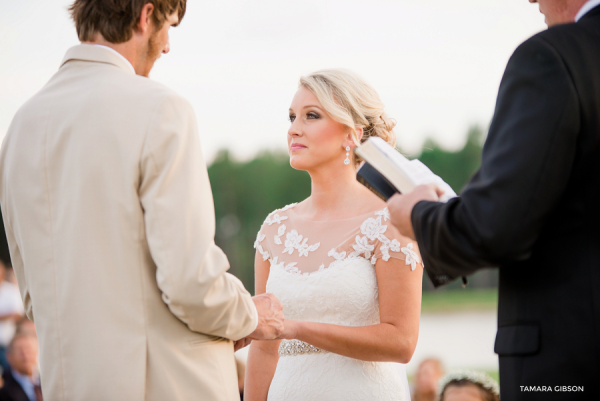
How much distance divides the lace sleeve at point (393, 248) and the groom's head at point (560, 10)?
1582mm

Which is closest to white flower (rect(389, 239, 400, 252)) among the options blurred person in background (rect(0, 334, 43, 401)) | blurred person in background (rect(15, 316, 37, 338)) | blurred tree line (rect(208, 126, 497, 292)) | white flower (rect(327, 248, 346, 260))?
white flower (rect(327, 248, 346, 260))

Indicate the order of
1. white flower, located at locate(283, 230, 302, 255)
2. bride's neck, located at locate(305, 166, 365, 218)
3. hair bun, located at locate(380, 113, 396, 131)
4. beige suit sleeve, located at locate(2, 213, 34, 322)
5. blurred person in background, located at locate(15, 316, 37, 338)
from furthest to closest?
blurred person in background, located at locate(15, 316, 37, 338) → hair bun, located at locate(380, 113, 396, 131) → bride's neck, located at locate(305, 166, 365, 218) → white flower, located at locate(283, 230, 302, 255) → beige suit sleeve, located at locate(2, 213, 34, 322)

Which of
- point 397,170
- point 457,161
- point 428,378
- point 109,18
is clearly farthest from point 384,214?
point 457,161

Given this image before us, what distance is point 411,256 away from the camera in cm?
336

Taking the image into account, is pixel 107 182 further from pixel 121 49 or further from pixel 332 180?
pixel 332 180

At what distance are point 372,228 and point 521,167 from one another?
1862mm

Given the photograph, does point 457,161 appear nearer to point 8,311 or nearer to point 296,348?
point 8,311

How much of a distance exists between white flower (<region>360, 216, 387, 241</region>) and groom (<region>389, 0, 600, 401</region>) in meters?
1.61

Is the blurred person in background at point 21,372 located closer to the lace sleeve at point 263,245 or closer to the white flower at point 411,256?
the lace sleeve at point 263,245

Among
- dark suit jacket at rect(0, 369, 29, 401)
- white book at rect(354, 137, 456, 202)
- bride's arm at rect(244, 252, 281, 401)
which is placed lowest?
dark suit jacket at rect(0, 369, 29, 401)

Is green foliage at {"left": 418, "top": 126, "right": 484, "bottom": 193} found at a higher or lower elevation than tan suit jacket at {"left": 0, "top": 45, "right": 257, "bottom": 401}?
lower

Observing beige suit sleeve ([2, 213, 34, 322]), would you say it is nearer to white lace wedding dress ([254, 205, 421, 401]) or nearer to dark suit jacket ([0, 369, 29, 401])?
white lace wedding dress ([254, 205, 421, 401])

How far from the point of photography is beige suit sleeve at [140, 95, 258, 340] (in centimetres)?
206

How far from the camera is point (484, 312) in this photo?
38.7 metres
